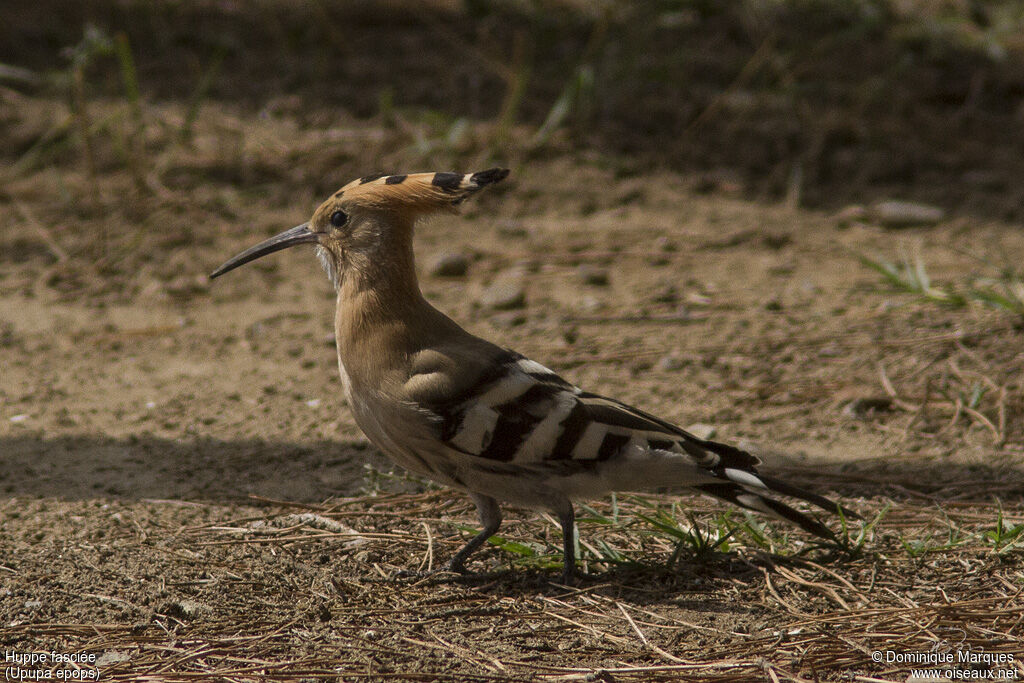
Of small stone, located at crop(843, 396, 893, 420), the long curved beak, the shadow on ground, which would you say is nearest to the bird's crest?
the long curved beak

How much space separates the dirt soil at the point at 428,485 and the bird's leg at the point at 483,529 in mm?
64

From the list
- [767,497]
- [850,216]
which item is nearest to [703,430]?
[767,497]

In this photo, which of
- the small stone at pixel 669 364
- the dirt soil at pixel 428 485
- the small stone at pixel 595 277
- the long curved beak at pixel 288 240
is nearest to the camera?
the dirt soil at pixel 428 485

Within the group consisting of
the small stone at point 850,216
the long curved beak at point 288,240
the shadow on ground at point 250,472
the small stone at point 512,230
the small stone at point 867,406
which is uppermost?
the long curved beak at point 288,240

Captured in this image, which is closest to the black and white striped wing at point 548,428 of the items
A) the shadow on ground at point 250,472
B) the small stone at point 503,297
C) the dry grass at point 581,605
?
the dry grass at point 581,605

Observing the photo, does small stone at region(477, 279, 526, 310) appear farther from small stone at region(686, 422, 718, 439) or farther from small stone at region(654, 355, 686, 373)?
small stone at region(686, 422, 718, 439)

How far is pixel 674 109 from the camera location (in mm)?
6090

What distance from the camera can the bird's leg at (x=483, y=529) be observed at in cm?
282

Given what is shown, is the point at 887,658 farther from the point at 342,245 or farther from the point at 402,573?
the point at 342,245

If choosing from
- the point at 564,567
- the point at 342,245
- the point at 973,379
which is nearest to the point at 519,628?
the point at 564,567

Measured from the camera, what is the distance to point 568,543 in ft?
9.07

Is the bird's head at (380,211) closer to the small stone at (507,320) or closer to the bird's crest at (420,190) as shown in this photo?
the bird's crest at (420,190)

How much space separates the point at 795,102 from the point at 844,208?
0.96 meters

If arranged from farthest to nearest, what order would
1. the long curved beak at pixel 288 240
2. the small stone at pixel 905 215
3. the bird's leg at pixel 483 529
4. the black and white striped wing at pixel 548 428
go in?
the small stone at pixel 905 215 < the long curved beak at pixel 288 240 < the bird's leg at pixel 483 529 < the black and white striped wing at pixel 548 428
